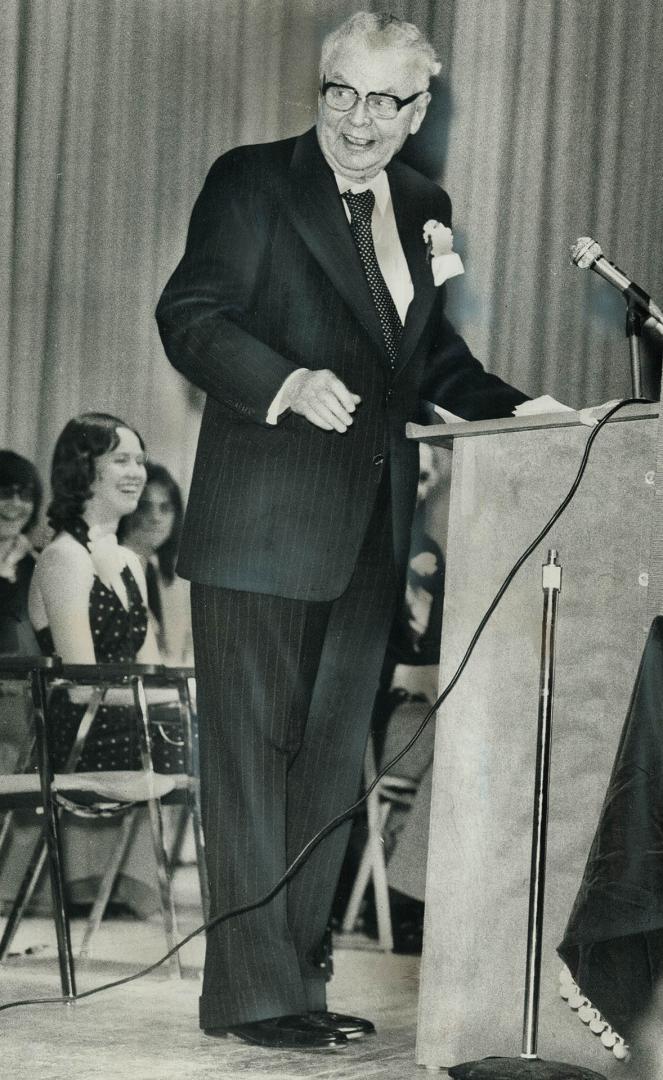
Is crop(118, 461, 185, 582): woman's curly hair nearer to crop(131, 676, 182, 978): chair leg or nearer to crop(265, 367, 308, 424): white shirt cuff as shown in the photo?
crop(131, 676, 182, 978): chair leg

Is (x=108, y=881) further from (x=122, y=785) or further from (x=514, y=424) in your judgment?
(x=514, y=424)

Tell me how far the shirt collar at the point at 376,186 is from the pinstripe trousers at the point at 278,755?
0.64 meters

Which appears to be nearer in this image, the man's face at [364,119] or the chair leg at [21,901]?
the man's face at [364,119]

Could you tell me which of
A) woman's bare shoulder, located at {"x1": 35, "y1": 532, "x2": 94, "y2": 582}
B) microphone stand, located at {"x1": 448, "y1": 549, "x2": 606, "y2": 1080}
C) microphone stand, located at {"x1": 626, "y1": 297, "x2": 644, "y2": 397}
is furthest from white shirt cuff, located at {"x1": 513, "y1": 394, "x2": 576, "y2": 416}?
woman's bare shoulder, located at {"x1": 35, "y1": 532, "x2": 94, "y2": 582}

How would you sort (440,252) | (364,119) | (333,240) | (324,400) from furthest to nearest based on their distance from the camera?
(440,252)
(364,119)
(333,240)
(324,400)

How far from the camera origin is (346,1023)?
88.4 inches

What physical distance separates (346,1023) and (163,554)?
1349mm

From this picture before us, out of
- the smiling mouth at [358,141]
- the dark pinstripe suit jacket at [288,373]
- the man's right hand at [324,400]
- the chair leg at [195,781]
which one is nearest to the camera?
the man's right hand at [324,400]

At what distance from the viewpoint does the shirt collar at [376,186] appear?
272 cm

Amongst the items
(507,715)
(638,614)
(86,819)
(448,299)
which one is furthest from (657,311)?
(86,819)

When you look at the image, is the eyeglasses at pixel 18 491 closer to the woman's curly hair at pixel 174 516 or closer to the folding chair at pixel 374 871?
the woman's curly hair at pixel 174 516

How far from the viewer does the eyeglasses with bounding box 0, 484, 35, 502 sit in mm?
3213

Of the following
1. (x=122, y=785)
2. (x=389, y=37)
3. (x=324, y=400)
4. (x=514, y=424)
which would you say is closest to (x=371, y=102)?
(x=389, y=37)

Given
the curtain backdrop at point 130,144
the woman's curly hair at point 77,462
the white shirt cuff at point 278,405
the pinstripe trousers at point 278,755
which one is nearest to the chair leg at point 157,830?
the woman's curly hair at point 77,462
